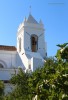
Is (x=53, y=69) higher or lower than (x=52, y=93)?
higher

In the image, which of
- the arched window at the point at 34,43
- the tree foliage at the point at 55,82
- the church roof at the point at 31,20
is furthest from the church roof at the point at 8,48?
the tree foliage at the point at 55,82

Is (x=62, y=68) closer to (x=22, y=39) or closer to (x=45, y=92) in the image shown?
(x=45, y=92)

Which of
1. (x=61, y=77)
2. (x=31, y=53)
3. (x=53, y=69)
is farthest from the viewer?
(x=31, y=53)

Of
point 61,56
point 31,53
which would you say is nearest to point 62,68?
point 61,56

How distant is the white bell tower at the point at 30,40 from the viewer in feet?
168

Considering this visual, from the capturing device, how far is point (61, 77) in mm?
12273

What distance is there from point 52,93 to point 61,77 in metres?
0.71

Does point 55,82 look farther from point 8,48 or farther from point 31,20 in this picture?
point 31,20

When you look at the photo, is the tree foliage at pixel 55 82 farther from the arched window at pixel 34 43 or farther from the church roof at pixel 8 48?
the church roof at pixel 8 48

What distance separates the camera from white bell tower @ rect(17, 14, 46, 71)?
51131 millimetres

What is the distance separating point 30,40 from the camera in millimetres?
52094

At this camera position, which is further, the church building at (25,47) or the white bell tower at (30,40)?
the church building at (25,47)

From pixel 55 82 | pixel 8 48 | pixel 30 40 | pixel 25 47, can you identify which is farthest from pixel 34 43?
pixel 55 82

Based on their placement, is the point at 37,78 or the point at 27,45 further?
the point at 27,45
